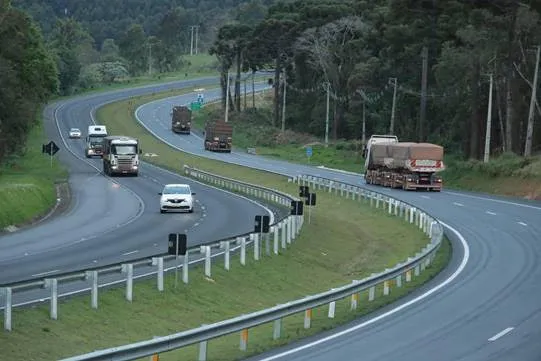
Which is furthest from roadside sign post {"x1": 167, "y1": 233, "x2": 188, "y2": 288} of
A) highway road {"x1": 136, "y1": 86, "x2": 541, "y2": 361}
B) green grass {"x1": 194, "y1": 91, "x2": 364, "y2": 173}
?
green grass {"x1": 194, "y1": 91, "x2": 364, "y2": 173}

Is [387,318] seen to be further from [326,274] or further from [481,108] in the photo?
[481,108]

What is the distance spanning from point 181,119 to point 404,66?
109 feet

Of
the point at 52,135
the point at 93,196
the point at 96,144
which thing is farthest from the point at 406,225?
the point at 52,135

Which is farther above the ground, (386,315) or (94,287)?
(94,287)

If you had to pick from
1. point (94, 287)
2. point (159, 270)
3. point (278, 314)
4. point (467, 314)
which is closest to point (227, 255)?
point (159, 270)

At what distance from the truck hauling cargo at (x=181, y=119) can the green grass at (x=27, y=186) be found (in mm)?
26538

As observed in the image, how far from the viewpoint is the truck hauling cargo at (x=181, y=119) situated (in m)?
130

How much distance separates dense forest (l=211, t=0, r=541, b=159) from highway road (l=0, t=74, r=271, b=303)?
11.6m

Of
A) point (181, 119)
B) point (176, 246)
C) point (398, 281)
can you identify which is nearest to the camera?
point (176, 246)

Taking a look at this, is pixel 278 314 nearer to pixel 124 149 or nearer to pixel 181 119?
Result: pixel 124 149

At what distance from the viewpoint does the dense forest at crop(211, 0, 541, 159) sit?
224ft

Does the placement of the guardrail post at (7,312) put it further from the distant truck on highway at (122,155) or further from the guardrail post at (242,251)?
the distant truck on highway at (122,155)

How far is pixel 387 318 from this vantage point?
22.2 metres

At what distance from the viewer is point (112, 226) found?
45.9 meters
